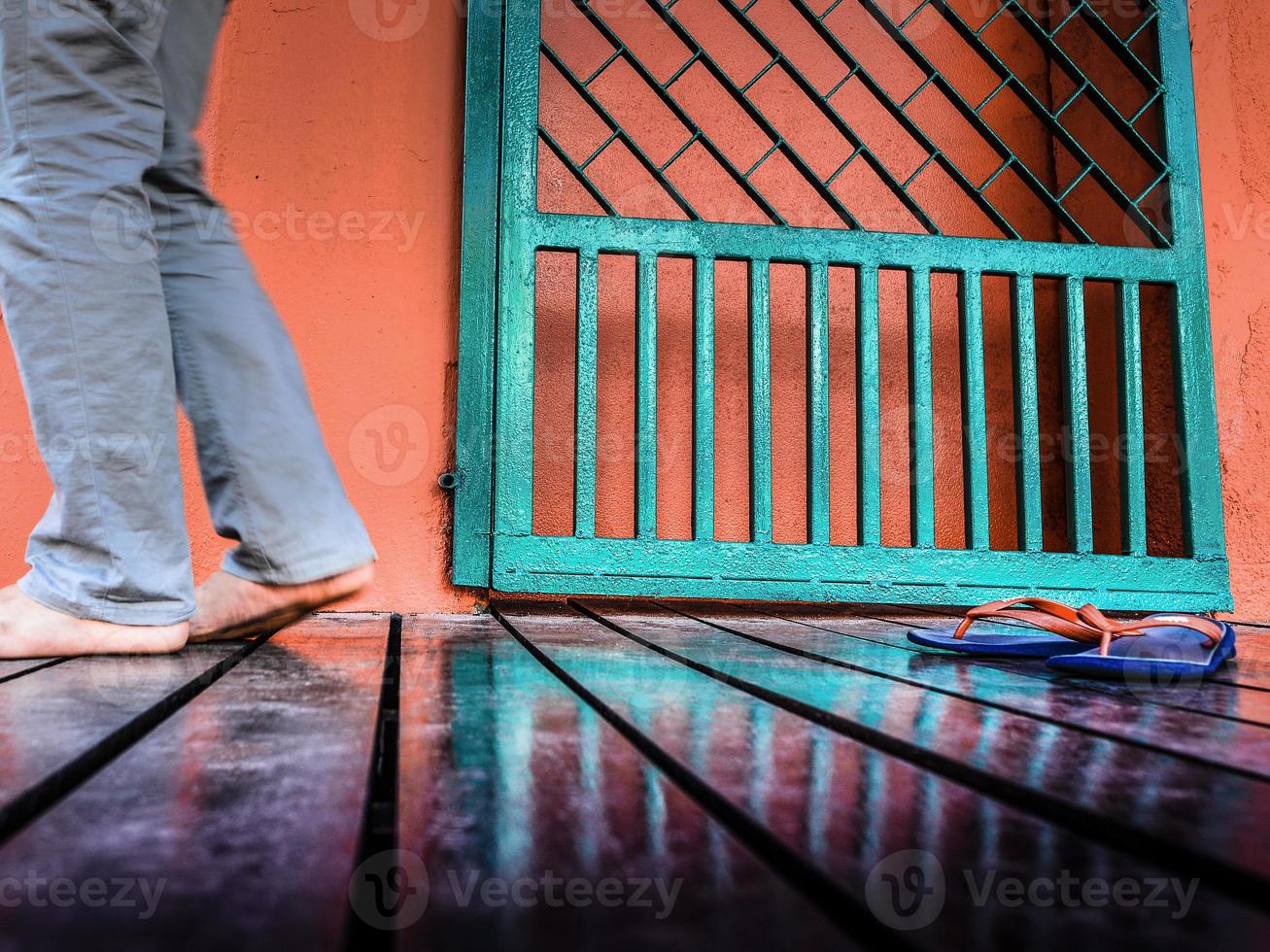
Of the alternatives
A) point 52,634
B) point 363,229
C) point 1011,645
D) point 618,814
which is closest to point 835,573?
point 1011,645

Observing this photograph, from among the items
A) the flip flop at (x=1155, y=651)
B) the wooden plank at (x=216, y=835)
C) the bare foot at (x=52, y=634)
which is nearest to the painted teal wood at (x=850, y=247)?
the flip flop at (x=1155, y=651)

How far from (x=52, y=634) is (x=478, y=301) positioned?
101 cm

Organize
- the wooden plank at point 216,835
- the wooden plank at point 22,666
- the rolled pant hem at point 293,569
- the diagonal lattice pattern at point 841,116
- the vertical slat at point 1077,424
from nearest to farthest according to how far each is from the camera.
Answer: the wooden plank at point 216,835 → the wooden plank at point 22,666 → the rolled pant hem at point 293,569 → the vertical slat at point 1077,424 → the diagonal lattice pattern at point 841,116

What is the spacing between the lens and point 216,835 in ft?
1.25

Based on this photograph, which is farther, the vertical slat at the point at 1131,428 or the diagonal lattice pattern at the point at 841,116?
the diagonal lattice pattern at the point at 841,116

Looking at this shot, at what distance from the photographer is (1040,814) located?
0.44 meters

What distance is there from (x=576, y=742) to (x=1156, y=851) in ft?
1.07

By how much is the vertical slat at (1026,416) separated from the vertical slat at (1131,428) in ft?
0.63

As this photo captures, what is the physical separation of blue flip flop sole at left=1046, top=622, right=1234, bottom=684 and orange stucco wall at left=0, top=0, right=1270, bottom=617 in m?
1.18

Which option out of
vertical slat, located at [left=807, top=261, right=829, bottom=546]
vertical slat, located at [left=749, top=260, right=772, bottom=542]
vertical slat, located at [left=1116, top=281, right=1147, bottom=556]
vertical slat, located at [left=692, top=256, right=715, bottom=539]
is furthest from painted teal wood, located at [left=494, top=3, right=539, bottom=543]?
vertical slat, located at [left=1116, top=281, right=1147, bottom=556]

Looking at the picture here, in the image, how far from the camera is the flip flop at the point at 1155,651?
3.20 feet

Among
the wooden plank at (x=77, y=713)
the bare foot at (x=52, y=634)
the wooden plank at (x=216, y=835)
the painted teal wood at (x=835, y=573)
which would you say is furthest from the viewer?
the painted teal wood at (x=835, y=573)

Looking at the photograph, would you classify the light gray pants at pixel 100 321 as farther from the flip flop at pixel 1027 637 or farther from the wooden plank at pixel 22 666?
the flip flop at pixel 1027 637

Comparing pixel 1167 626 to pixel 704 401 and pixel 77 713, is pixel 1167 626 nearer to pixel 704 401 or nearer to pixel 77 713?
pixel 704 401
